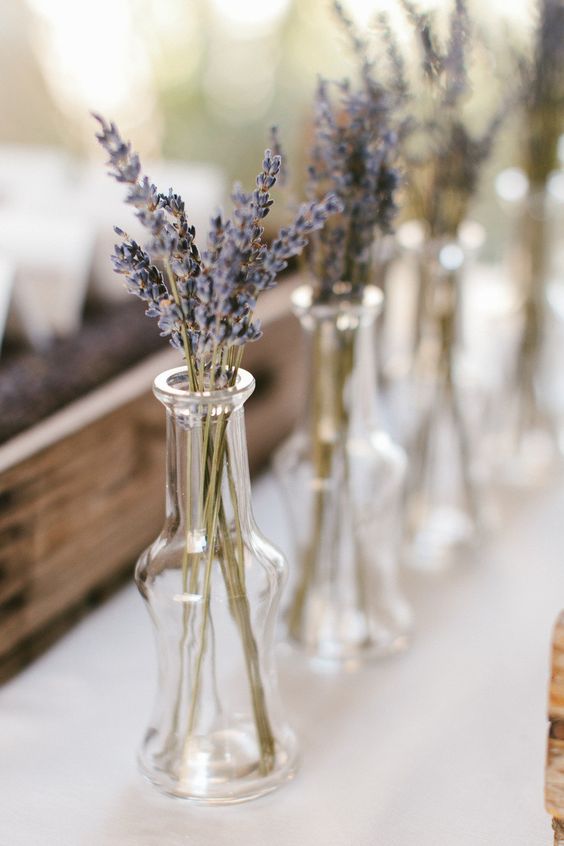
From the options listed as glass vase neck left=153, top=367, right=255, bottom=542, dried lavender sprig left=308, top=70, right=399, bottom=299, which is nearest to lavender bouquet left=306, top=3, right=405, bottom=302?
dried lavender sprig left=308, top=70, right=399, bottom=299

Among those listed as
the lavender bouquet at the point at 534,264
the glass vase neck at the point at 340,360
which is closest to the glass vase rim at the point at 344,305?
the glass vase neck at the point at 340,360

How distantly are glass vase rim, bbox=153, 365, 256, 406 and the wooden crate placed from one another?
0.31 m

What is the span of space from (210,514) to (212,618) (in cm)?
9

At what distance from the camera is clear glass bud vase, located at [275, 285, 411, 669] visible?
1.18 metres

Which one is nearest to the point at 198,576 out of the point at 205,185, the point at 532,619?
the point at 532,619

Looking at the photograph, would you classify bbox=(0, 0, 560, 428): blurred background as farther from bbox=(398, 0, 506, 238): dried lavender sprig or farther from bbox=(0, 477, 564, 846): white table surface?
bbox=(0, 477, 564, 846): white table surface

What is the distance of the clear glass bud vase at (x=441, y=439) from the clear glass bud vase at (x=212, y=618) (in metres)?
0.49

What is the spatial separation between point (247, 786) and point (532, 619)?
462mm

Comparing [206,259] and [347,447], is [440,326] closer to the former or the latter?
[347,447]

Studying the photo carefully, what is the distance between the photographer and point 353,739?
1088mm

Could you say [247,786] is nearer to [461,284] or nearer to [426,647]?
[426,647]

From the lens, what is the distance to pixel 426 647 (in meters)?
1.25

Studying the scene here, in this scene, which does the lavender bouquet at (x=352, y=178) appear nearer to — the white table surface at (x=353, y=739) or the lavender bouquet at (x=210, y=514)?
the lavender bouquet at (x=210, y=514)

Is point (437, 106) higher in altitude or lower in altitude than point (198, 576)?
higher
